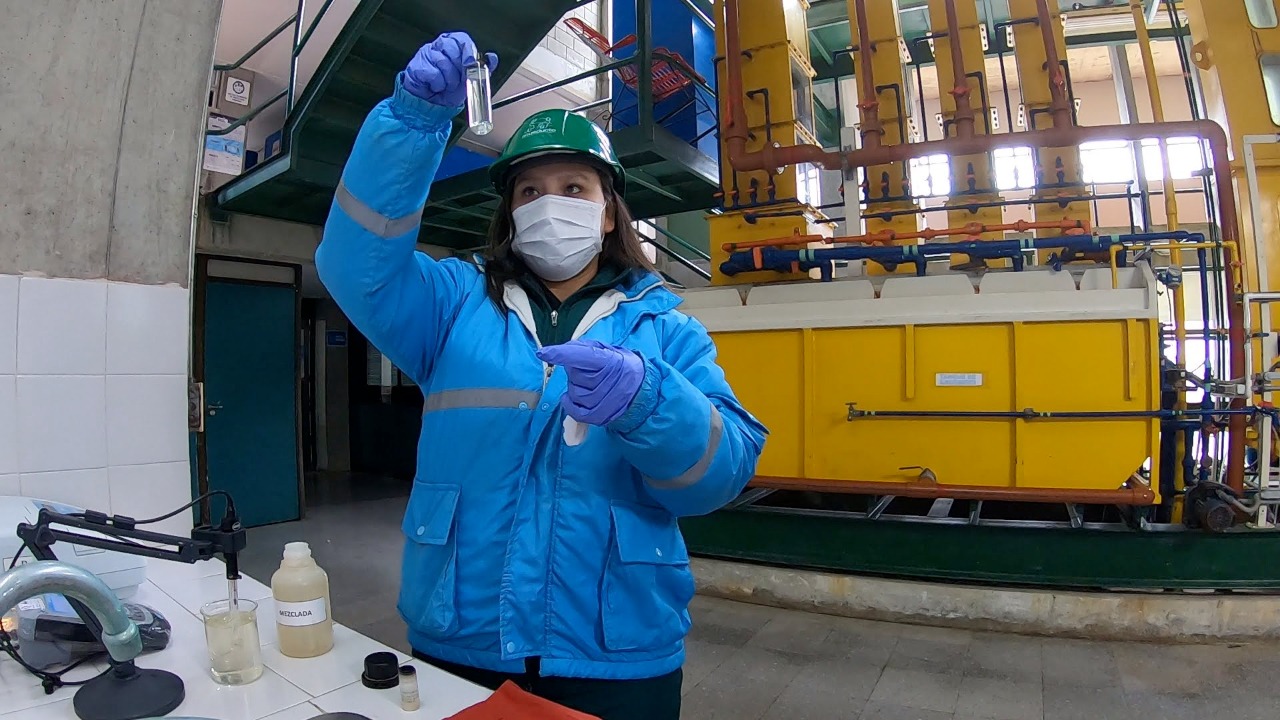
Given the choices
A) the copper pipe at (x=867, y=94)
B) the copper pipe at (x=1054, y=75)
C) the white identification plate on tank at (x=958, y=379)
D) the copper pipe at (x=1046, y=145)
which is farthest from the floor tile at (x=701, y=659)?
the copper pipe at (x=1054, y=75)

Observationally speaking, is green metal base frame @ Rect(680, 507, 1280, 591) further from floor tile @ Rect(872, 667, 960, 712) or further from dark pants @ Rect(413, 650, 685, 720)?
dark pants @ Rect(413, 650, 685, 720)

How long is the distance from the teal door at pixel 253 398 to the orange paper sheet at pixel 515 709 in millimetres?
5244

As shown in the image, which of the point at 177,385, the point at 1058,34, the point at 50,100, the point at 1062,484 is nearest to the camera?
the point at 50,100

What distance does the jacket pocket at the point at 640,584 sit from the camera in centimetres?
104

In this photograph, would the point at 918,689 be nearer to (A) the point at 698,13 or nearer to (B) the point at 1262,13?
(B) the point at 1262,13

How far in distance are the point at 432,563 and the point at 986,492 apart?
3.05 metres

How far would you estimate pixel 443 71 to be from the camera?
975 mm

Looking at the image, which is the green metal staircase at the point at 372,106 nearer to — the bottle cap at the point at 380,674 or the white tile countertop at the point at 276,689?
the white tile countertop at the point at 276,689

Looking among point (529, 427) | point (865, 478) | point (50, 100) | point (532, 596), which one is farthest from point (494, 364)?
point (865, 478)

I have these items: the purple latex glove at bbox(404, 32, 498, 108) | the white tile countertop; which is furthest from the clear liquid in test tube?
the white tile countertop

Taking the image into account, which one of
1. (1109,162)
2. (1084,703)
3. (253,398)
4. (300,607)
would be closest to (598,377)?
(300,607)

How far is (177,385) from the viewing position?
5.79 ft

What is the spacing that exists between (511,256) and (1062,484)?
3.15m

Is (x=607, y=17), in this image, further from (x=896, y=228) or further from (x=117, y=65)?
(x=117, y=65)
